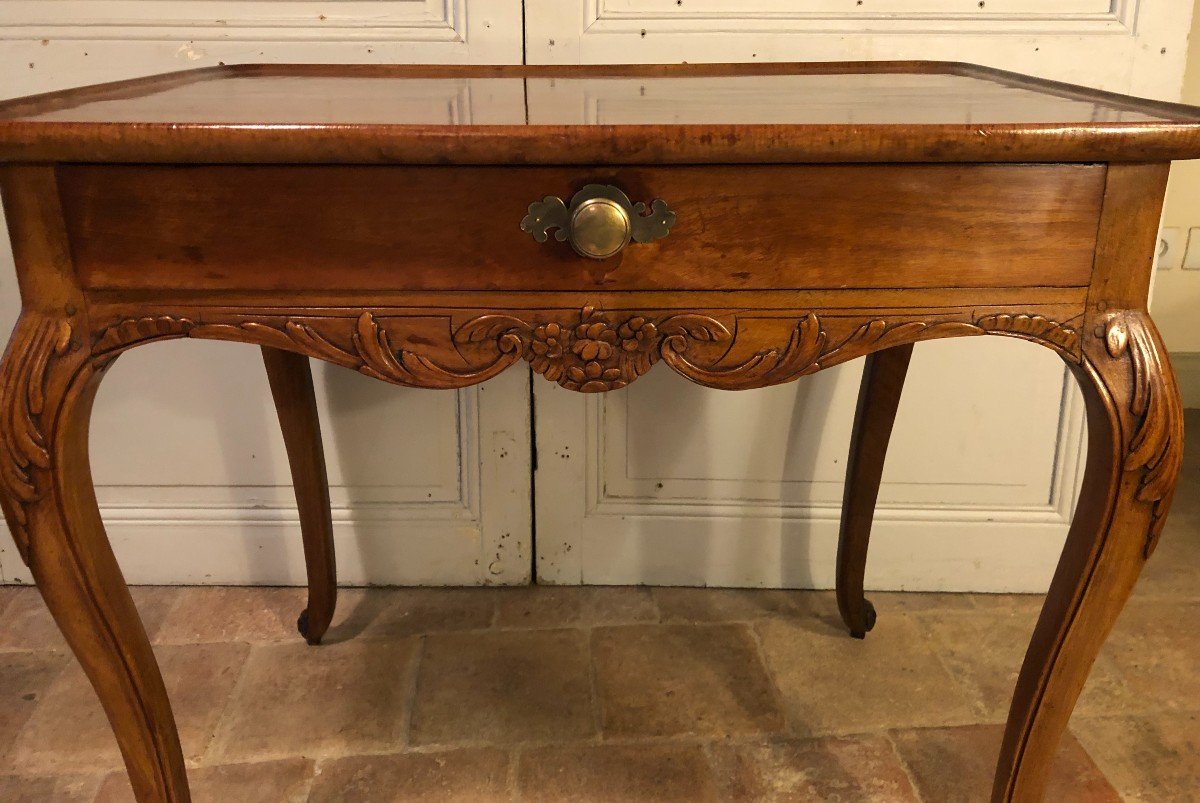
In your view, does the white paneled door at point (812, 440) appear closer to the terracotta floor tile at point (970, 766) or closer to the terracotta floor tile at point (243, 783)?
the terracotta floor tile at point (970, 766)

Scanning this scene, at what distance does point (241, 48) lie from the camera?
3.99 feet

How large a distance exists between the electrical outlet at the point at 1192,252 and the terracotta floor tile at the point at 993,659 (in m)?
1.12

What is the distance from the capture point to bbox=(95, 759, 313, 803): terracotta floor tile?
1.03m

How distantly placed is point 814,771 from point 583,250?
29.0 inches

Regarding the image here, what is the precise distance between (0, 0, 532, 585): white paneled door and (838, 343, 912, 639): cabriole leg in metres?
→ 0.48

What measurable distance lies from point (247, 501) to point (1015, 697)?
3.65ft

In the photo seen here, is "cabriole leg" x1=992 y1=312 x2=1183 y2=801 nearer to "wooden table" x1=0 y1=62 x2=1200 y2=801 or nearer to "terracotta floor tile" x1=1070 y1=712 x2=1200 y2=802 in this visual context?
"wooden table" x1=0 y1=62 x2=1200 y2=801

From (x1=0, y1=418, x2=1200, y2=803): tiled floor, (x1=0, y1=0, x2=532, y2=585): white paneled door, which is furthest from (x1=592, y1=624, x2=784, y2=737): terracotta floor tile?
(x1=0, y1=0, x2=532, y2=585): white paneled door

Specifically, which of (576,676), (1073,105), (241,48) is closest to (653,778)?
(576,676)

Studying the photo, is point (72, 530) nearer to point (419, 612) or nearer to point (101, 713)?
point (101, 713)

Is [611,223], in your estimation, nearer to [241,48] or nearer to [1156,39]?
[241,48]

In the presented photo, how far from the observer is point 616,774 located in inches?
42.0

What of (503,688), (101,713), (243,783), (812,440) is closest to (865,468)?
(812,440)

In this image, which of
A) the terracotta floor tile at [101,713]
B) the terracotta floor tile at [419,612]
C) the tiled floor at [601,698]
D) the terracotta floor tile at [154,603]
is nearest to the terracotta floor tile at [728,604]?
the tiled floor at [601,698]
